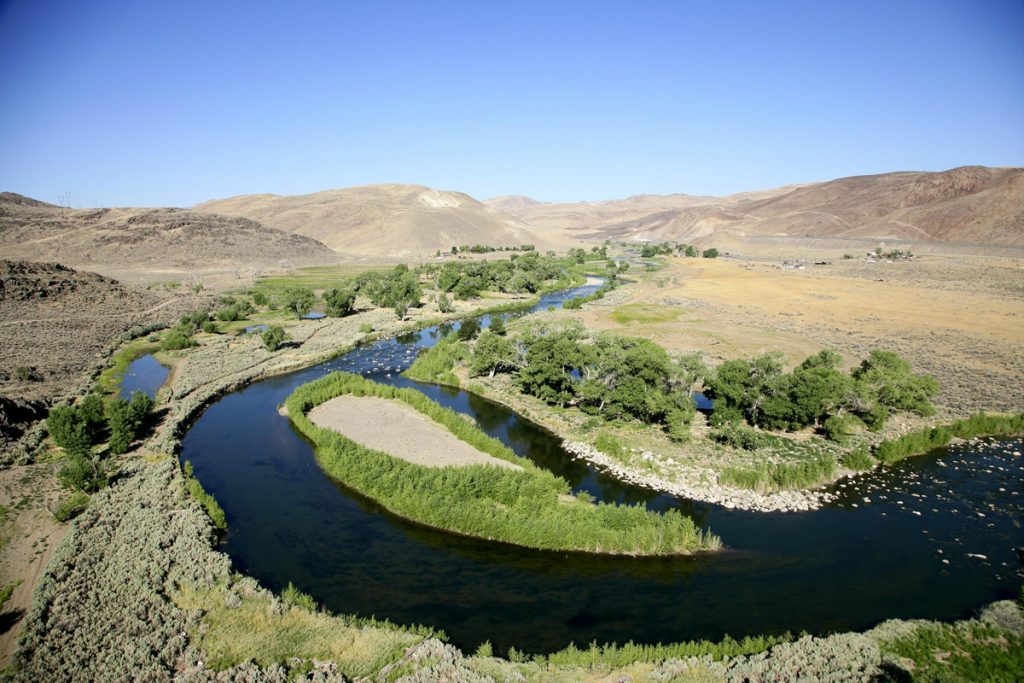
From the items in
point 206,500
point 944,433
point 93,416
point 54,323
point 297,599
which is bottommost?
point 297,599

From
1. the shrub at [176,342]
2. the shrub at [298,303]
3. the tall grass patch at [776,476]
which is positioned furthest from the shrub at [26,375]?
the tall grass patch at [776,476]

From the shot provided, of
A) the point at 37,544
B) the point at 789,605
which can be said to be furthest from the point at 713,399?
the point at 37,544

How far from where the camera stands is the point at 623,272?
130m

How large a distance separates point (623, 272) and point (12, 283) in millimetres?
107967

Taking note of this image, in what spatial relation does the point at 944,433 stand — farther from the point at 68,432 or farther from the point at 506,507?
the point at 68,432

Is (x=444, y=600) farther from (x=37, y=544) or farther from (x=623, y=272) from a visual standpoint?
(x=623, y=272)

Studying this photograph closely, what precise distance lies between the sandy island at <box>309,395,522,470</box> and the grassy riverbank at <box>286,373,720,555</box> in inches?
54.7

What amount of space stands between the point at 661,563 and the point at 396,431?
62.1ft

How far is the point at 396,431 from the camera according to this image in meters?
36.6

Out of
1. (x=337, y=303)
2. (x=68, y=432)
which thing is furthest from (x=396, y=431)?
(x=337, y=303)

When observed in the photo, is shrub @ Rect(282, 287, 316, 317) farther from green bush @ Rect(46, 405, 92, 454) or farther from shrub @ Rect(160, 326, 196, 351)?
green bush @ Rect(46, 405, 92, 454)

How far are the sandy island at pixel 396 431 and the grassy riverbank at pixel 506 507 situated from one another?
1.39 m

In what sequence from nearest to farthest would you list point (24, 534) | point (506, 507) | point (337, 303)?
point (24, 534) < point (506, 507) < point (337, 303)

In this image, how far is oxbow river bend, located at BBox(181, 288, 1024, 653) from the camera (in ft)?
71.0
